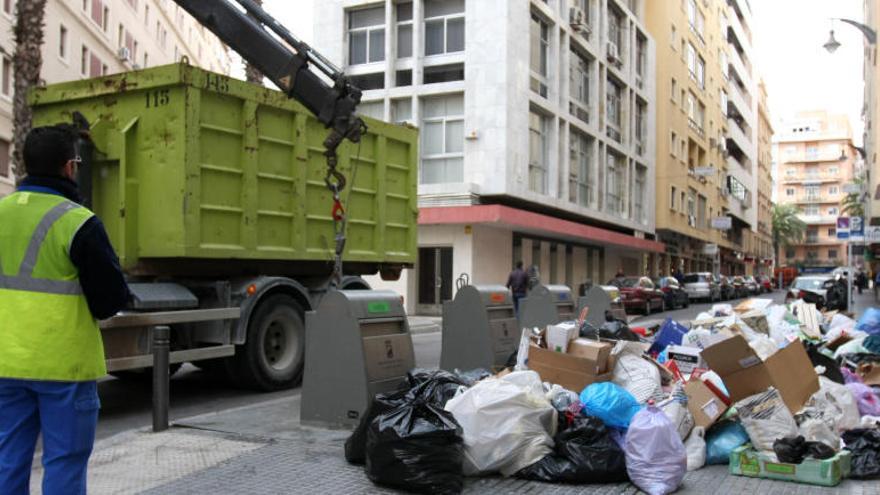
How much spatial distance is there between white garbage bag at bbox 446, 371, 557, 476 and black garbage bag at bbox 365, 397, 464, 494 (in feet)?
0.73

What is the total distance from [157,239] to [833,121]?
427 feet

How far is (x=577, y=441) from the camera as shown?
202 inches

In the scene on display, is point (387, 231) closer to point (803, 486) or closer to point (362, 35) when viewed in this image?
point (803, 486)

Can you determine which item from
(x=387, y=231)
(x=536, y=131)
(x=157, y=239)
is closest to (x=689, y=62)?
(x=536, y=131)

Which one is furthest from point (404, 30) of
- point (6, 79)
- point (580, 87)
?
point (6, 79)

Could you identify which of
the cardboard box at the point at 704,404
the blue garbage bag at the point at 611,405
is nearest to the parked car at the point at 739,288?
the cardboard box at the point at 704,404

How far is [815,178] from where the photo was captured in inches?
4606

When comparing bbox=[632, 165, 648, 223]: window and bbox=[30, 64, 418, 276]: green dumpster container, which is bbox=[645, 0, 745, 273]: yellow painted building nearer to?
bbox=[632, 165, 648, 223]: window

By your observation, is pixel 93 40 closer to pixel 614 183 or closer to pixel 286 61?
pixel 614 183

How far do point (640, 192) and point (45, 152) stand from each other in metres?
39.5

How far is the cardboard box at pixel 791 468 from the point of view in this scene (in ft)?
16.2

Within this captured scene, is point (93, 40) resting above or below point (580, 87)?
above

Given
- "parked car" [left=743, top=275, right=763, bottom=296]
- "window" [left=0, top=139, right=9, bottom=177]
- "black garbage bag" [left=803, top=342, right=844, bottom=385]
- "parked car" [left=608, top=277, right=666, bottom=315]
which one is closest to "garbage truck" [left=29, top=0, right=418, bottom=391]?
"black garbage bag" [left=803, top=342, right=844, bottom=385]

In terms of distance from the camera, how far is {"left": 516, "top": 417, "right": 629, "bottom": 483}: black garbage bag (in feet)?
16.3
